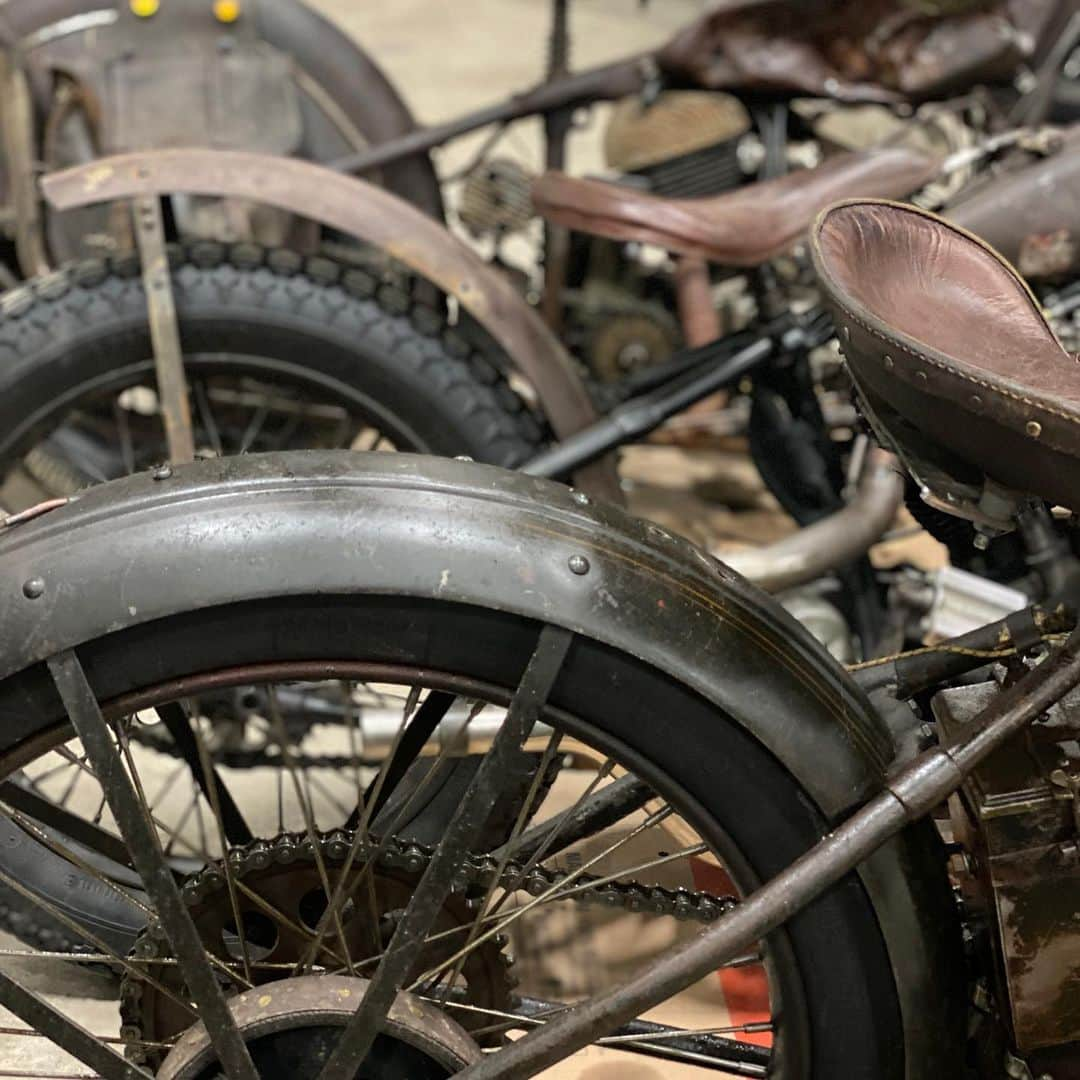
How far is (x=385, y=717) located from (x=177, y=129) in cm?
123

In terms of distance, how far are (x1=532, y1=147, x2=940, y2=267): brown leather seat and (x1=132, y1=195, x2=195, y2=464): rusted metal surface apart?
537 millimetres

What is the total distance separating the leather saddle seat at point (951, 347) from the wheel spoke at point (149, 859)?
0.57m

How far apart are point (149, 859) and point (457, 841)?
0.20 meters

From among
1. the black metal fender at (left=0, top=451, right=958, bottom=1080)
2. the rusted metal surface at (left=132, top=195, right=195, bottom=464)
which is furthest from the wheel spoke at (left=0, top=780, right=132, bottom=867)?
the rusted metal surface at (left=132, top=195, right=195, bottom=464)

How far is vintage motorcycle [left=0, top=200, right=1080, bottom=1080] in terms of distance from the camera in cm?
90

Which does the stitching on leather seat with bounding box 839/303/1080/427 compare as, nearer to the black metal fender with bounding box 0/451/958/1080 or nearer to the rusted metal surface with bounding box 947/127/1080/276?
the black metal fender with bounding box 0/451/958/1080

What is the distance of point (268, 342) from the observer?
1.78 m

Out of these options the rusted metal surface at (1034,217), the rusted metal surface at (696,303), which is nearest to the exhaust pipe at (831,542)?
the rusted metal surface at (1034,217)

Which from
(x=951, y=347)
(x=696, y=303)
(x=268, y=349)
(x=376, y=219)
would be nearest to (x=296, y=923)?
(x=951, y=347)

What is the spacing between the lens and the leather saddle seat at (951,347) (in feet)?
2.99

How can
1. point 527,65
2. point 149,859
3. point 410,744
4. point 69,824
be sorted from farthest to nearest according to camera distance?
point 527,65
point 69,824
point 410,744
point 149,859

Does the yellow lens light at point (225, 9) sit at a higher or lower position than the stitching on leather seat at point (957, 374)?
higher

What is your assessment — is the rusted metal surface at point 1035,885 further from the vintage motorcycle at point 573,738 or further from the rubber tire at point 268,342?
the rubber tire at point 268,342

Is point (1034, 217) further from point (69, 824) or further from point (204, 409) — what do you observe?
point (69, 824)
